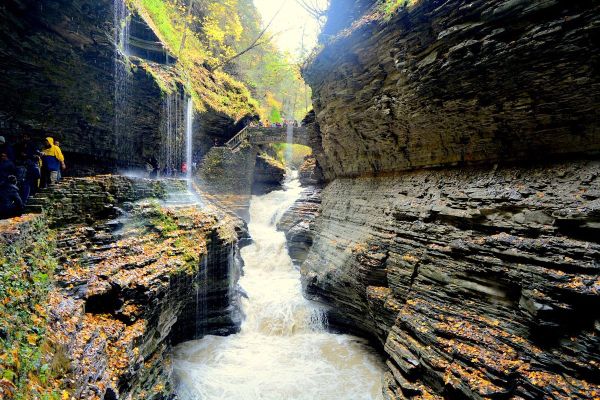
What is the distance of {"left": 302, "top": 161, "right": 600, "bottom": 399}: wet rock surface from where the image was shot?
5.38m

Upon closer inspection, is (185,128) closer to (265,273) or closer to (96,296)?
(265,273)

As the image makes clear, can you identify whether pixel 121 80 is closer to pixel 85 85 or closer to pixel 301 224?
pixel 85 85

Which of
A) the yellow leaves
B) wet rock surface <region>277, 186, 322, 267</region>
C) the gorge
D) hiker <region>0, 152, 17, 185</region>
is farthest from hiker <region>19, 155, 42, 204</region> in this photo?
wet rock surface <region>277, 186, 322, 267</region>

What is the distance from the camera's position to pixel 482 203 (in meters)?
7.71

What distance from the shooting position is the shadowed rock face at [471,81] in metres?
6.24

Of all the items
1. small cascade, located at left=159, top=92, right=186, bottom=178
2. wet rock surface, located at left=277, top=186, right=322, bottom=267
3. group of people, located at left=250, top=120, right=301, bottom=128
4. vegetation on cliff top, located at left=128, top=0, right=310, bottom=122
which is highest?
vegetation on cliff top, located at left=128, top=0, right=310, bottom=122

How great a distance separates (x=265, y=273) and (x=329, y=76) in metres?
11.3

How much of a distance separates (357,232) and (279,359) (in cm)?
573

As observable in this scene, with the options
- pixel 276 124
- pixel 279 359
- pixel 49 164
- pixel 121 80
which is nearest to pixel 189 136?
pixel 121 80

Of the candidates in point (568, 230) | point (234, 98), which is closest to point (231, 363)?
point (568, 230)

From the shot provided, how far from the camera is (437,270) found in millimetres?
7922

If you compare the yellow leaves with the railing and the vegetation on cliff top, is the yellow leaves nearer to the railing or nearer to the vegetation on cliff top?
the vegetation on cliff top

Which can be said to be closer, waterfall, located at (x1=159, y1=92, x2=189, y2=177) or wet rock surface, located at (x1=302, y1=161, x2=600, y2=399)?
wet rock surface, located at (x1=302, y1=161, x2=600, y2=399)

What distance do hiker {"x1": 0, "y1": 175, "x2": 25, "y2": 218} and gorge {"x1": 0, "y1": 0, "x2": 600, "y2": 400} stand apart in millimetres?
343
